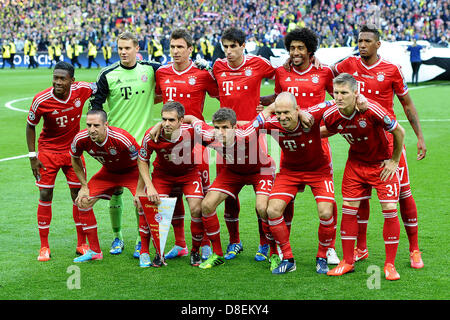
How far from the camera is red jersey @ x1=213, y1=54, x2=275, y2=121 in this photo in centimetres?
707

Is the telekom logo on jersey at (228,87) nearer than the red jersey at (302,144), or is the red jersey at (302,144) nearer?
the red jersey at (302,144)

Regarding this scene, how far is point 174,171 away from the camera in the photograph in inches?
265

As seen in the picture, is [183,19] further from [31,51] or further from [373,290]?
[373,290]

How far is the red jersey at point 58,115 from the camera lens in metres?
6.93

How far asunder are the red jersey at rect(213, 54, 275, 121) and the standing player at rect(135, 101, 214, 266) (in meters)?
0.76

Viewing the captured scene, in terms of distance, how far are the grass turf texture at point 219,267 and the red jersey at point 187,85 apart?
157cm

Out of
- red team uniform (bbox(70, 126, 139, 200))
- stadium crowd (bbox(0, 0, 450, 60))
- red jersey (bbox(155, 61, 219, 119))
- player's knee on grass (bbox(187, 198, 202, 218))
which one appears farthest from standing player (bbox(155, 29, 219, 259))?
stadium crowd (bbox(0, 0, 450, 60))

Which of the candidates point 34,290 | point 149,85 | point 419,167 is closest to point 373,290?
point 34,290

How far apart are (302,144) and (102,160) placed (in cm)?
206

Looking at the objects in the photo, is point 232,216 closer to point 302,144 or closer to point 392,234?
point 302,144

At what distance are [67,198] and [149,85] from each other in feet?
9.41

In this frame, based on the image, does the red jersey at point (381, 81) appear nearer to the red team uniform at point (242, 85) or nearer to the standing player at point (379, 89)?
the standing player at point (379, 89)

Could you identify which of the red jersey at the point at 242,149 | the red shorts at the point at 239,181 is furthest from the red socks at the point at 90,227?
the red jersey at the point at 242,149

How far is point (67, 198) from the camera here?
9.42 metres
